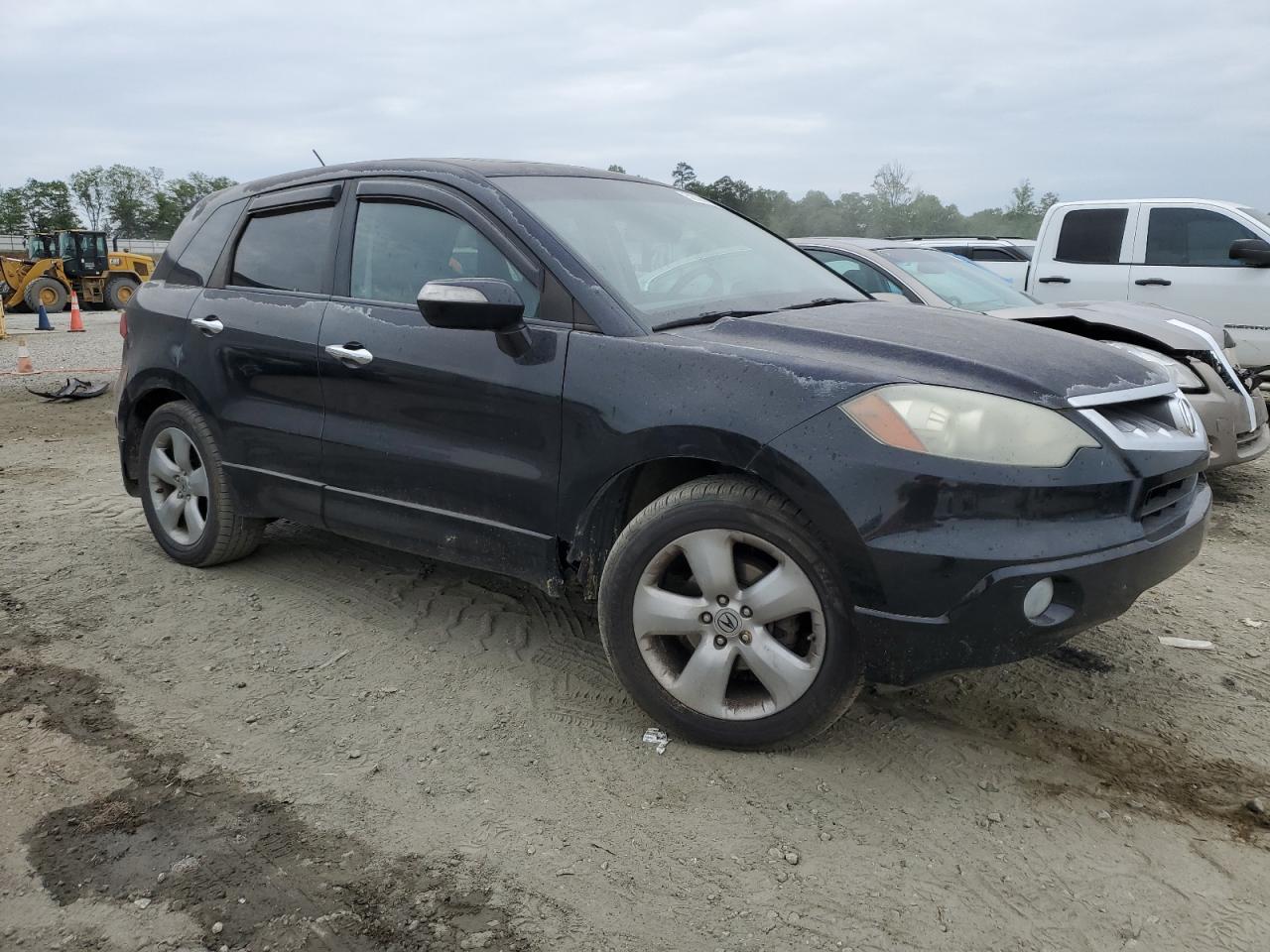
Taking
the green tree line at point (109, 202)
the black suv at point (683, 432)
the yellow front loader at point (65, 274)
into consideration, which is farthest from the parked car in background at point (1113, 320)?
the green tree line at point (109, 202)

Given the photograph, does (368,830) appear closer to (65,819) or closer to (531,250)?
(65,819)

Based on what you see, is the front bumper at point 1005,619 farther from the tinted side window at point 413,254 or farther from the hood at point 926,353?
the tinted side window at point 413,254

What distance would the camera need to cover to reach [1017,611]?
2576mm

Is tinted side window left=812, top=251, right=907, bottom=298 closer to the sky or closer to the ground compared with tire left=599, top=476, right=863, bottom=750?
closer to the sky

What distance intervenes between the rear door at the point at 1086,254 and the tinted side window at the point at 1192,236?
0.19 metres

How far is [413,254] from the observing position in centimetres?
372

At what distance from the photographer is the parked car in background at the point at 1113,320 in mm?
5504

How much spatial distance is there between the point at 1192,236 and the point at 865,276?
3816mm

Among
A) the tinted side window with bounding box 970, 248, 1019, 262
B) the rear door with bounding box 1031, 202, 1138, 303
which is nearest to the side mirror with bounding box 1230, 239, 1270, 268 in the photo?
the rear door with bounding box 1031, 202, 1138, 303

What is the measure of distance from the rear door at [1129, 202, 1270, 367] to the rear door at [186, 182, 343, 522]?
7211 millimetres

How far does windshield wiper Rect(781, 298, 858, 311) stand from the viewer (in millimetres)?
3566

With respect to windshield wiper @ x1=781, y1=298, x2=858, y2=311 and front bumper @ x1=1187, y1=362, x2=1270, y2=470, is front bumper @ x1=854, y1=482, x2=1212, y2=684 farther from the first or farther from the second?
front bumper @ x1=1187, y1=362, x2=1270, y2=470

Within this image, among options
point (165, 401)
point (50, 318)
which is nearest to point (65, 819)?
point (165, 401)

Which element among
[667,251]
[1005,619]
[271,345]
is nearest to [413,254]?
[271,345]
